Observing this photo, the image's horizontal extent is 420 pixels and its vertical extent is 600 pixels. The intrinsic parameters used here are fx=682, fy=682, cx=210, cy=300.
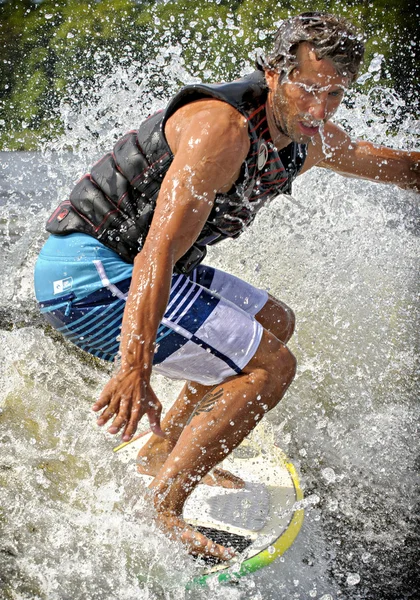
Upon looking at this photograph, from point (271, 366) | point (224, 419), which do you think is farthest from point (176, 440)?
point (271, 366)

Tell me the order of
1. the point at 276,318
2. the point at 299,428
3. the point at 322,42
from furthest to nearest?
the point at 299,428 → the point at 276,318 → the point at 322,42

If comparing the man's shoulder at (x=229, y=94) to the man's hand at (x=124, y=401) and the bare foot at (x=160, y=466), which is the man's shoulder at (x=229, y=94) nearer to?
the man's hand at (x=124, y=401)

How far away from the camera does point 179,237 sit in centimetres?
215

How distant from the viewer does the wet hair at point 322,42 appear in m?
2.38

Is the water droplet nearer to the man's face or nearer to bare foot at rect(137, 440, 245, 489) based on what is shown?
bare foot at rect(137, 440, 245, 489)

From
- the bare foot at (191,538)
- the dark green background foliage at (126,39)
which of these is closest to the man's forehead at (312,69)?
the bare foot at (191,538)

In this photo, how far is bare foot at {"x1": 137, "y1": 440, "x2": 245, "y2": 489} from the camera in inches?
125

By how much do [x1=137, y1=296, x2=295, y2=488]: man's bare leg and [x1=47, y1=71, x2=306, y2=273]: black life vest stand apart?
1.75 ft

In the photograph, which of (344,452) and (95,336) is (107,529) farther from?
(344,452)

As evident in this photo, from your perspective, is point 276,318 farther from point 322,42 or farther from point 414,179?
point 322,42

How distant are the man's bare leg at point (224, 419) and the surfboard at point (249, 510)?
13.7 inches

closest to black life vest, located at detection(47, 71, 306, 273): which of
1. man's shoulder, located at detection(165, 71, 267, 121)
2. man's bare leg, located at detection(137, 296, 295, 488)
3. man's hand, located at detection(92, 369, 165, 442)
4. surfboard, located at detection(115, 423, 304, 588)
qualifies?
man's shoulder, located at detection(165, 71, 267, 121)

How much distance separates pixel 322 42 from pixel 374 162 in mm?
924

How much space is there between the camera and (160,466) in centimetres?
317
